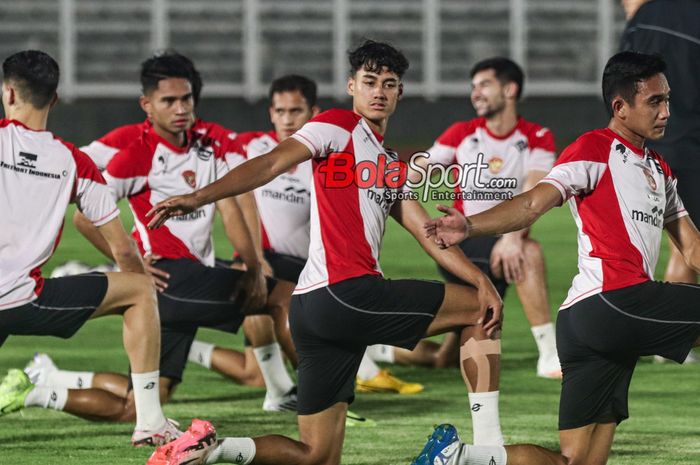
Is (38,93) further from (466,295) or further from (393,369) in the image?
(393,369)

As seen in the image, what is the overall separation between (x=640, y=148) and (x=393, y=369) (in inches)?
162

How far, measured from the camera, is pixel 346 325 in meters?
5.54

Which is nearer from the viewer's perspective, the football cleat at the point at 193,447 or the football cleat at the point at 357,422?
the football cleat at the point at 193,447

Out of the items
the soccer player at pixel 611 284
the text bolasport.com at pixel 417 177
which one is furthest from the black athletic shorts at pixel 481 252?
the soccer player at pixel 611 284

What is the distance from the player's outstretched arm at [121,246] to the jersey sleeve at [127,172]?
3.26ft

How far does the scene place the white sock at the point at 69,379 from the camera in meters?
7.99

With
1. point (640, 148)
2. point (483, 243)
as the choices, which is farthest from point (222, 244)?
point (640, 148)

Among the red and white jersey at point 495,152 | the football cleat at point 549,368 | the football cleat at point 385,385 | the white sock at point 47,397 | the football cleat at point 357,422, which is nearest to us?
the white sock at point 47,397

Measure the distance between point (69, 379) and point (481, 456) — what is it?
3.35 m

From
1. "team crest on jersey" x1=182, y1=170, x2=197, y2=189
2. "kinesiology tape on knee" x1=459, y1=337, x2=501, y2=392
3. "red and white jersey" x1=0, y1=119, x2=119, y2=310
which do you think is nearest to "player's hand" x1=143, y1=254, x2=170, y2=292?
"team crest on jersey" x1=182, y1=170, x2=197, y2=189

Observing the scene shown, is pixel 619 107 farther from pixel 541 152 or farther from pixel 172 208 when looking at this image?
pixel 541 152

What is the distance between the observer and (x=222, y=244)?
16.1 meters

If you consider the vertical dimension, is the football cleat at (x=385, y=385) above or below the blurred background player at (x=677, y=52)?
below

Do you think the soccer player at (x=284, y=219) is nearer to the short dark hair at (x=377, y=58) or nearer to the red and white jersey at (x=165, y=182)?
the red and white jersey at (x=165, y=182)
